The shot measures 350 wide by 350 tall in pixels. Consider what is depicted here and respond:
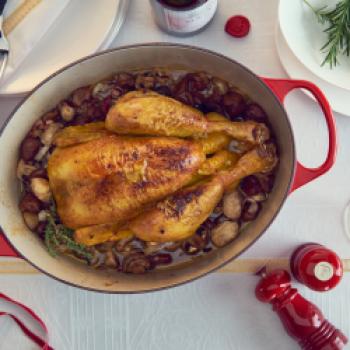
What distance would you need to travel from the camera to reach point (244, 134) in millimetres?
1008

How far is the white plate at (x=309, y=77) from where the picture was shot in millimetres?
1079

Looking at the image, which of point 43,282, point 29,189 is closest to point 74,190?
point 29,189

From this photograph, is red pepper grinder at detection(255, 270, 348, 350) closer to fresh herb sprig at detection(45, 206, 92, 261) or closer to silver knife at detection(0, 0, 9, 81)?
fresh herb sprig at detection(45, 206, 92, 261)

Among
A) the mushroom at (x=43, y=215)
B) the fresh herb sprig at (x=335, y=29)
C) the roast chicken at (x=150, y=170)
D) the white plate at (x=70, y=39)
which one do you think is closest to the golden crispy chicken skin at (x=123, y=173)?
the roast chicken at (x=150, y=170)

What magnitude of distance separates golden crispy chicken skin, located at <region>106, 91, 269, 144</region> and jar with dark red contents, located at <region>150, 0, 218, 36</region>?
159mm

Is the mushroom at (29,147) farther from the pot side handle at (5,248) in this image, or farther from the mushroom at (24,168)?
the pot side handle at (5,248)

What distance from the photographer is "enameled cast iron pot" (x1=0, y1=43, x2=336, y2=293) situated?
38.4 inches

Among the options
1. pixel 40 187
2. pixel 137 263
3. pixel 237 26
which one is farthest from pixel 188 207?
pixel 237 26

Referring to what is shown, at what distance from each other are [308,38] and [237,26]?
0.15 meters

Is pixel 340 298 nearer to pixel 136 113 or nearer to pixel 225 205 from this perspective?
pixel 225 205

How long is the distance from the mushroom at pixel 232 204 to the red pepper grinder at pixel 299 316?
16 cm

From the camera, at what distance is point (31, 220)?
3.55ft

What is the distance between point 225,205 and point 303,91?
0.98 ft

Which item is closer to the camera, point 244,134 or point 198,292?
point 244,134
